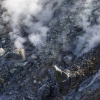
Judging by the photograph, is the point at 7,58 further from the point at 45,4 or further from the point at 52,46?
the point at 45,4

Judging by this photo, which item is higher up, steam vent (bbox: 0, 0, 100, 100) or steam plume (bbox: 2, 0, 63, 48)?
steam plume (bbox: 2, 0, 63, 48)

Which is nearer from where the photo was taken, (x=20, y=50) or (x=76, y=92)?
(x=76, y=92)

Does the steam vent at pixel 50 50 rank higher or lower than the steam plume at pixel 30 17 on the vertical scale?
lower

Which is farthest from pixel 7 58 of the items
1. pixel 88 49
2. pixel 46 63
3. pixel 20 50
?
pixel 88 49

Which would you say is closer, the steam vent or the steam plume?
the steam vent

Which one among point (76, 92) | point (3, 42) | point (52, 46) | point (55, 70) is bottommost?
point (76, 92)

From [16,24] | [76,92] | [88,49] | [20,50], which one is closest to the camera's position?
[76,92]

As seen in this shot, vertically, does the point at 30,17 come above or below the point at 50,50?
above

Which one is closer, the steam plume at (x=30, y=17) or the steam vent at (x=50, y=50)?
the steam vent at (x=50, y=50)
